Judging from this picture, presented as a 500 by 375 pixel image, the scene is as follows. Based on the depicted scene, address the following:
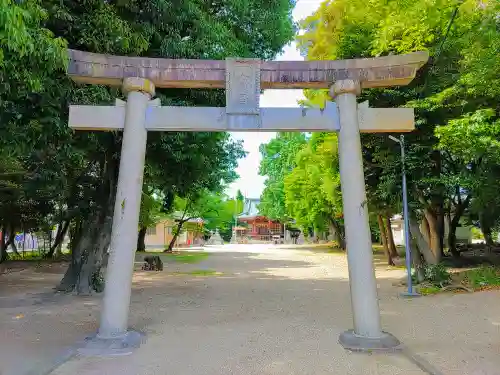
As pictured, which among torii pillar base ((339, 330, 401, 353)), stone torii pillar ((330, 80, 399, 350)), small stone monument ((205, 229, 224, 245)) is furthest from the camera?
small stone monument ((205, 229, 224, 245))

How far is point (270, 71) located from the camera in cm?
748

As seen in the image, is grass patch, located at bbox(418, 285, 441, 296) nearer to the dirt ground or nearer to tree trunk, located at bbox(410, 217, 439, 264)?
the dirt ground

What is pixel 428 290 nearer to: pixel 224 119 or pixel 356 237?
pixel 356 237

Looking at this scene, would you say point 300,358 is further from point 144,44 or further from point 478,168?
point 478,168

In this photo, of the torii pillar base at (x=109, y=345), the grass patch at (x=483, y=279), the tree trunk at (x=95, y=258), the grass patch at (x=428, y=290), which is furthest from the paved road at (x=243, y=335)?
the grass patch at (x=483, y=279)

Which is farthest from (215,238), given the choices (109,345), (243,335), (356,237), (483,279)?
(109,345)

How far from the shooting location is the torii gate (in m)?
6.92

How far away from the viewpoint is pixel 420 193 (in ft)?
48.6

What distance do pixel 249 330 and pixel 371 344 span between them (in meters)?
2.28

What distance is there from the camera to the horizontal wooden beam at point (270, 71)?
23.9 feet

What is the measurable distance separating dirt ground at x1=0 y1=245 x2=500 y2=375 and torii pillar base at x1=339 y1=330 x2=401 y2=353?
202 mm

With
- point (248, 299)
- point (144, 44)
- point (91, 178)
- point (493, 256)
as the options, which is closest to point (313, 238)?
point (493, 256)

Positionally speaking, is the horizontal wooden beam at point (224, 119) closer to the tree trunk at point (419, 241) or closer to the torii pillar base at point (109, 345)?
the torii pillar base at point (109, 345)

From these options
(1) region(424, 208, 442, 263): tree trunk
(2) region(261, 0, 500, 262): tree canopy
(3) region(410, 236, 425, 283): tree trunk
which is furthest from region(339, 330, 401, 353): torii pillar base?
(1) region(424, 208, 442, 263): tree trunk
